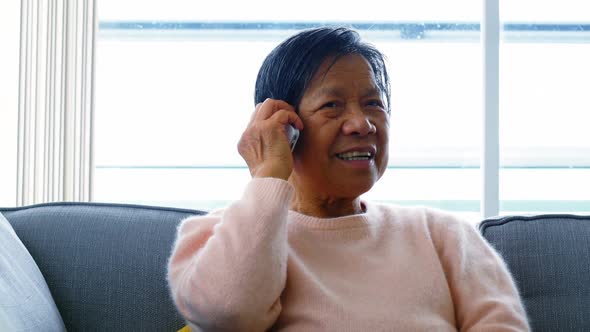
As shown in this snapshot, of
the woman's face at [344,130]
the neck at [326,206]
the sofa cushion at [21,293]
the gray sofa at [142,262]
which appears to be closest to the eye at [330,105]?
the woman's face at [344,130]

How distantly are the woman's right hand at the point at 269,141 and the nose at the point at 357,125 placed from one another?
9 cm

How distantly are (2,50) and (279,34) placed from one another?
47.8 inches

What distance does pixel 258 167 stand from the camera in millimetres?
1407

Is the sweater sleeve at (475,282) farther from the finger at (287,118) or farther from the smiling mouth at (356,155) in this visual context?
the finger at (287,118)

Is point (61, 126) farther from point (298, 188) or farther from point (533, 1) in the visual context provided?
point (533, 1)

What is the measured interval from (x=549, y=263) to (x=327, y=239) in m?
0.52

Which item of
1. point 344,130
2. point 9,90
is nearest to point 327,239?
point 344,130

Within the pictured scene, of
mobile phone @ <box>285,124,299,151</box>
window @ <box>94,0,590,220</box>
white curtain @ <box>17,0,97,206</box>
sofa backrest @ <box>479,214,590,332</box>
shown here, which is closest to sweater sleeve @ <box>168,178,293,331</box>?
mobile phone @ <box>285,124,299,151</box>

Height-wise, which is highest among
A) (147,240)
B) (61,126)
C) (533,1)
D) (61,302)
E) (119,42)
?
(533,1)

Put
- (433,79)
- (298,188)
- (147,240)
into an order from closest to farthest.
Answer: (298,188) < (147,240) < (433,79)

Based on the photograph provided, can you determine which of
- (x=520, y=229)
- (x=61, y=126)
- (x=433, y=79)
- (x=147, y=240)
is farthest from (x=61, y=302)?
(x=433, y=79)

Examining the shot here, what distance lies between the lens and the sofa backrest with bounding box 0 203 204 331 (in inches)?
62.9

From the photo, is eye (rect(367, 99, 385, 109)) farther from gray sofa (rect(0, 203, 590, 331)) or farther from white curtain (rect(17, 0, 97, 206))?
white curtain (rect(17, 0, 97, 206))

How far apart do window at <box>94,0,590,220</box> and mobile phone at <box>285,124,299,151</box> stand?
6.31 ft
